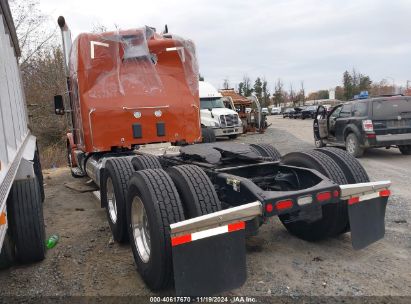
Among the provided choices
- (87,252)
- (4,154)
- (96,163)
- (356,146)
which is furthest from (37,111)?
(4,154)

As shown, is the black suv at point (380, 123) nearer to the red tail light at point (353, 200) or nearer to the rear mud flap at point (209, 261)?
the red tail light at point (353, 200)

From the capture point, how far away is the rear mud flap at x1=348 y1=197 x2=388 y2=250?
12.3 feet

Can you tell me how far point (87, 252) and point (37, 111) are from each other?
15866 millimetres

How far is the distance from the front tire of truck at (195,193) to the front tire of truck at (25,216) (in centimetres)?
156

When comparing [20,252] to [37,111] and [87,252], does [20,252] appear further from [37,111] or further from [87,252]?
[37,111]

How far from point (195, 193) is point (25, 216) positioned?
73.9 inches

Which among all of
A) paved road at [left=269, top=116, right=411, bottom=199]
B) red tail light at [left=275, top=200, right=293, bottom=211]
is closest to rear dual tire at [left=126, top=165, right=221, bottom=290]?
red tail light at [left=275, top=200, right=293, bottom=211]

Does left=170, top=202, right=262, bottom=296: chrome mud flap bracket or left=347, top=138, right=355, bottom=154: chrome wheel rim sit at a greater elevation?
left=170, top=202, right=262, bottom=296: chrome mud flap bracket

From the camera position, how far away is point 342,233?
4.37 metres

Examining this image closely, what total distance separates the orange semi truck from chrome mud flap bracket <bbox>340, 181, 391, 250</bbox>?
0.4 inches

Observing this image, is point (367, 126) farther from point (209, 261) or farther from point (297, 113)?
point (297, 113)

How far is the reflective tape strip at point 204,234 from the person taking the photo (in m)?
2.96

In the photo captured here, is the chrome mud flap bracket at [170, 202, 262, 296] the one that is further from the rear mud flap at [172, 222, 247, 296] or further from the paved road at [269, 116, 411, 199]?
the paved road at [269, 116, 411, 199]

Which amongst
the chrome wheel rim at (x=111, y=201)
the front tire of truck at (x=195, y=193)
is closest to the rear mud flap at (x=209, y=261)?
the front tire of truck at (x=195, y=193)
